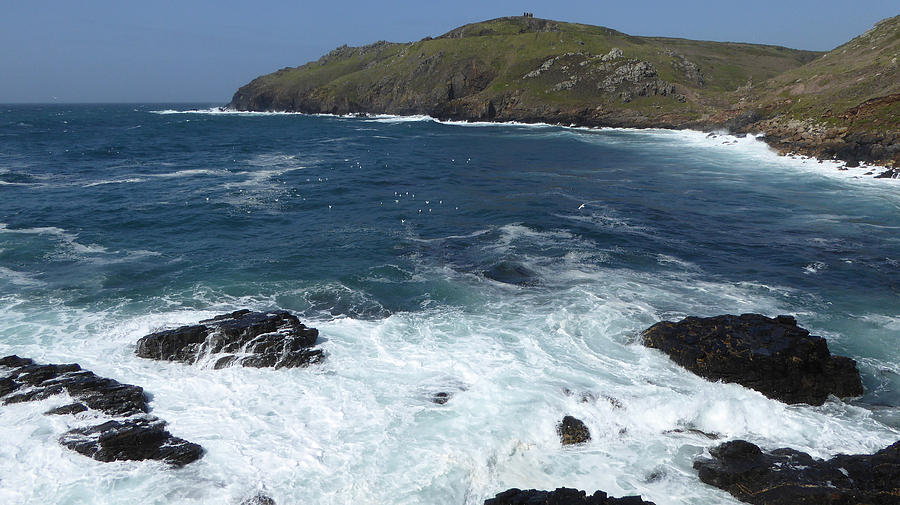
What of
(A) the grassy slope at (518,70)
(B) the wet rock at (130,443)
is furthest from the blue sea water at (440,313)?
(A) the grassy slope at (518,70)

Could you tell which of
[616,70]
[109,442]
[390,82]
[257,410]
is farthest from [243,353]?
[390,82]

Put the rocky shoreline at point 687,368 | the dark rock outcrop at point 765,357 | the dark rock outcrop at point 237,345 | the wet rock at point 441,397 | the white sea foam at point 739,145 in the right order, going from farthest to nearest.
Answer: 1. the white sea foam at point 739,145
2. the dark rock outcrop at point 237,345
3. the dark rock outcrop at point 765,357
4. the wet rock at point 441,397
5. the rocky shoreline at point 687,368

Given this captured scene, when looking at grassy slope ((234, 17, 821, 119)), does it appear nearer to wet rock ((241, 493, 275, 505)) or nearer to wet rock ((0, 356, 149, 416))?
wet rock ((0, 356, 149, 416))

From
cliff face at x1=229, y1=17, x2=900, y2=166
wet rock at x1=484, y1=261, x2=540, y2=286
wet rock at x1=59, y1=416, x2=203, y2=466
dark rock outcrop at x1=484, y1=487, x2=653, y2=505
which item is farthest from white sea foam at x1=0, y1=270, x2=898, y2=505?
cliff face at x1=229, y1=17, x2=900, y2=166

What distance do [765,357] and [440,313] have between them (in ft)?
40.0

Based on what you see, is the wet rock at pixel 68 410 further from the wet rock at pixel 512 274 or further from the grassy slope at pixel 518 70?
the grassy slope at pixel 518 70

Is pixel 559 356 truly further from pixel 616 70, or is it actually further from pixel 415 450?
pixel 616 70

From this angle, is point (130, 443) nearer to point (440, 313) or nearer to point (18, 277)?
point (440, 313)

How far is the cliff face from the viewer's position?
6631 centimetres

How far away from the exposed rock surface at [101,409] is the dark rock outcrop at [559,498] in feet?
27.1

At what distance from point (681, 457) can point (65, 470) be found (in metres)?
15.9

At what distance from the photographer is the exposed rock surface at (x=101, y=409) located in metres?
13.8

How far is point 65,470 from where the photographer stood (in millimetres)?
13211

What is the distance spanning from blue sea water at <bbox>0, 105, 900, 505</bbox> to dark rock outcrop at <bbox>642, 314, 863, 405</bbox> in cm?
59
